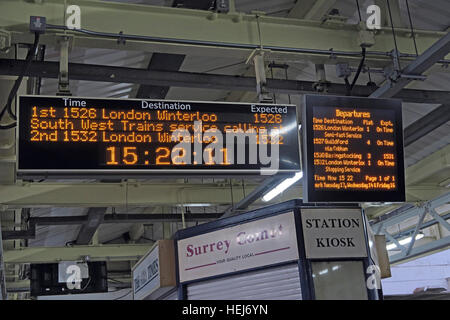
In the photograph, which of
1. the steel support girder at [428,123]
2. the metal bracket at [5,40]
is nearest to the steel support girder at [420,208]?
the steel support girder at [428,123]

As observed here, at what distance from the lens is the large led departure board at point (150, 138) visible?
16.4ft

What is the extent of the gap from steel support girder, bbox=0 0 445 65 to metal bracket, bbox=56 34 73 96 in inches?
3.7

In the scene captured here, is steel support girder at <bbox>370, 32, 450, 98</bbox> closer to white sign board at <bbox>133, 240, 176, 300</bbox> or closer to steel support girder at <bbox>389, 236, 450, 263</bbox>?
white sign board at <bbox>133, 240, 176, 300</bbox>

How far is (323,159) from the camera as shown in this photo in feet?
19.1

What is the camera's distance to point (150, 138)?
522 cm

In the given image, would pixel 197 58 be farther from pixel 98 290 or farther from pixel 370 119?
pixel 98 290

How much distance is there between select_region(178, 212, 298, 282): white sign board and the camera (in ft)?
25.4

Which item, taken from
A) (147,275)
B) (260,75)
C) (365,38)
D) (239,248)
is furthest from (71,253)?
(365,38)

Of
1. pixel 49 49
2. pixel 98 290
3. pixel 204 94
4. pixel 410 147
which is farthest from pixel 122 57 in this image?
pixel 98 290

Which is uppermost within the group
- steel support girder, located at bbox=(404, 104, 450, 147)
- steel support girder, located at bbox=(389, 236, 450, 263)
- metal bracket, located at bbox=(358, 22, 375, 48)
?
steel support girder, located at bbox=(404, 104, 450, 147)

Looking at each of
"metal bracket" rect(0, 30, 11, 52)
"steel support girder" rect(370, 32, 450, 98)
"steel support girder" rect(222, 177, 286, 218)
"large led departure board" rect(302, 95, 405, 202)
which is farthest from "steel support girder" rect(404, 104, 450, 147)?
"metal bracket" rect(0, 30, 11, 52)

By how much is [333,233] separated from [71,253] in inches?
364

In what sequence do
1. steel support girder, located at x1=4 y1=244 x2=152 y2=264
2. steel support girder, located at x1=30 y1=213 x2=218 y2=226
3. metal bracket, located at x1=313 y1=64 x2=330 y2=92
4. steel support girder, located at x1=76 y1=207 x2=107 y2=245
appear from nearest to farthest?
metal bracket, located at x1=313 y1=64 x2=330 y2=92 < steel support girder, located at x1=30 y1=213 x2=218 y2=226 < steel support girder, located at x1=76 y1=207 x2=107 y2=245 < steel support girder, located at x1=4 y1=244 x2=152 y2=264

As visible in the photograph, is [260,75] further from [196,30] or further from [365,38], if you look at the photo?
[365,38]
